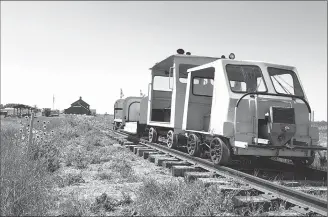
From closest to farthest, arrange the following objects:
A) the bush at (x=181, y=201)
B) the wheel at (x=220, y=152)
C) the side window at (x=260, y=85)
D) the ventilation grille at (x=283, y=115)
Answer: the bush at (x=181, y=201) < the ventilation grille at (x=283, y=115) < the wheel at (x=220, y=152) < the side window at (x=260, y=85)

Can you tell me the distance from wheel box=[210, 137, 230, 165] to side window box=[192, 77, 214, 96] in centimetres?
230

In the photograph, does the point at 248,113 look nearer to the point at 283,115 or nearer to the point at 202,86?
the point at 283,115

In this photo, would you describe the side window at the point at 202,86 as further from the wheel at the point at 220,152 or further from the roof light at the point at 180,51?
the wheel at the point at 220,152

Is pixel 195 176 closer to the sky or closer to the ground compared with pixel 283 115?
closer to the ground

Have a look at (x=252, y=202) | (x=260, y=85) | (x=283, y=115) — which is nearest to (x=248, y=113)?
(x=283, y=115)

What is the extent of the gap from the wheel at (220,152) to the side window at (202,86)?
2.30 m

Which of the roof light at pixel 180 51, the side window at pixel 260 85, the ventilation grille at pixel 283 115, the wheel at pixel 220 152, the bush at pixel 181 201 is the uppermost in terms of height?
the roof light at pixel 180 51

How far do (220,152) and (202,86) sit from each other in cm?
312

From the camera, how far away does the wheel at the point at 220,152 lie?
6.11 meters

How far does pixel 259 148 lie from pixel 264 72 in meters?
1.93

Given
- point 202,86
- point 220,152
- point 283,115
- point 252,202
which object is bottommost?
point 252,202

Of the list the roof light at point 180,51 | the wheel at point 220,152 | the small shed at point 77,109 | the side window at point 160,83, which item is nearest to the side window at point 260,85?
the wheel at point 220,152

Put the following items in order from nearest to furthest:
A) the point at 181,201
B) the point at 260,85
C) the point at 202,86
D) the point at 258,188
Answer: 1. the point at 181,201
2. the point at 258,188
3. the point at 260,85
4. the point at 202,86

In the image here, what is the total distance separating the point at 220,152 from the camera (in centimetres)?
618
